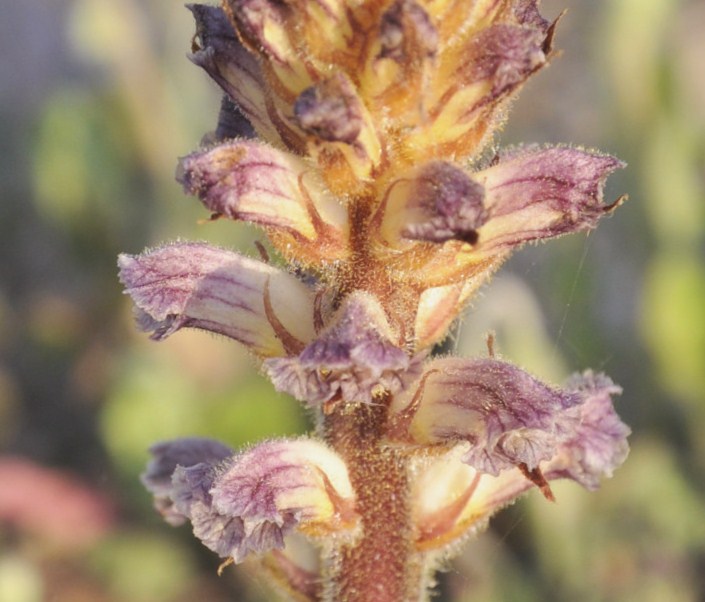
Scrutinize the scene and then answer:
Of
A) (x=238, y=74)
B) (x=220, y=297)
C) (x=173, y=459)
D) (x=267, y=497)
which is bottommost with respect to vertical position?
(x=267, y=497)

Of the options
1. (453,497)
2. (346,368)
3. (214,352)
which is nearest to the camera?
(346,368)

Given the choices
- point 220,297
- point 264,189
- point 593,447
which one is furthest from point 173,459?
point 593,447

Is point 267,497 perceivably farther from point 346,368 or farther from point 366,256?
point 366,256

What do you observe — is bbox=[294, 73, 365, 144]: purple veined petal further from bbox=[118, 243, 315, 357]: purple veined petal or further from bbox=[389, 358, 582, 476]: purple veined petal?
bbox=[389, 358, 582, 476]: purple veined petal

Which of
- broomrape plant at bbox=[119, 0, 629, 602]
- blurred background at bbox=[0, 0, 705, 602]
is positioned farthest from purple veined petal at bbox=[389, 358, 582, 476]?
blurred background at bbox=[0, 0, 705, 602]

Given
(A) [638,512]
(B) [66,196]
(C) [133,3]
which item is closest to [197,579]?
(A) [638,512]

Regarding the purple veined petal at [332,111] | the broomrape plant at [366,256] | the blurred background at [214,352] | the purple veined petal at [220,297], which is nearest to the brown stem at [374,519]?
the broomrape plant at [366,256]
